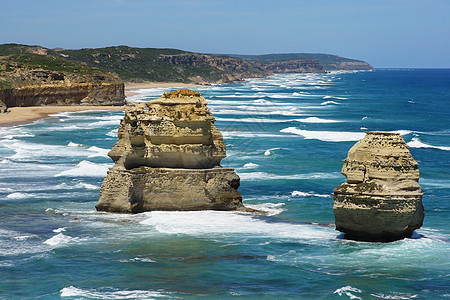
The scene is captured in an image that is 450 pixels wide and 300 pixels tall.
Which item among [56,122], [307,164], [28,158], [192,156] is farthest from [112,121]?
[192,156]

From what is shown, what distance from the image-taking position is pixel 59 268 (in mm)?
19844

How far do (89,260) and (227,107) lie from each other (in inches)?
2992

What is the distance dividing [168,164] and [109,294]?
351 inches

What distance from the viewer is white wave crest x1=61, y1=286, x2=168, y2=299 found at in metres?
17.4

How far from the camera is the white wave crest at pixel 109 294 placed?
17.4m

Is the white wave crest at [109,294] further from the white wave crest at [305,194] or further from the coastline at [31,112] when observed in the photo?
the coastline at [31,112]

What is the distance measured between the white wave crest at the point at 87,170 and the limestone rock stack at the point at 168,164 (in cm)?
1041

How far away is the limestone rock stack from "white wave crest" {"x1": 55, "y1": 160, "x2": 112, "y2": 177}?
1041 cm

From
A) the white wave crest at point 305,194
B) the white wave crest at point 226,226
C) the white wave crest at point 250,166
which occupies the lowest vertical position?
the white wave crest at point 305,194

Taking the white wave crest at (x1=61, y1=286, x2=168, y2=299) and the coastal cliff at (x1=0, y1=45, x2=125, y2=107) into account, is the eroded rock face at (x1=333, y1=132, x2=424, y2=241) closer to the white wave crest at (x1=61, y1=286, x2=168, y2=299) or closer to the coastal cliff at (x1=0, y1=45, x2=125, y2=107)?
the white wave crest at (x1=61, y1=286, x2=168, y2=299)

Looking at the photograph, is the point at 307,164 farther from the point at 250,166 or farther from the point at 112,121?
the point at 112,121

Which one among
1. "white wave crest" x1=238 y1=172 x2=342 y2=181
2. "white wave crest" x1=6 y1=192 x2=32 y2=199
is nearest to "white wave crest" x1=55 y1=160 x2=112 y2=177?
"white wave crest" x1=6 y1=192 x2=32 y2=199

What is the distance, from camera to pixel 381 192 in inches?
808

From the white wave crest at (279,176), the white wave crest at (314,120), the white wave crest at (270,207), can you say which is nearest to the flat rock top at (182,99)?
the white wave crest at (270,207)
